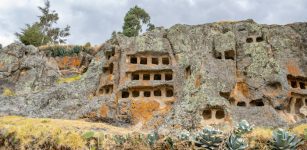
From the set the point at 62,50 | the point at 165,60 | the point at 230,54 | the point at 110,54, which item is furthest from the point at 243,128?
the point at 62,50

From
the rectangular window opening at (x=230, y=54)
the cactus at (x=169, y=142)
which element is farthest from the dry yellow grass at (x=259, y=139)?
the rectangular window opening at (x=230, y=54)

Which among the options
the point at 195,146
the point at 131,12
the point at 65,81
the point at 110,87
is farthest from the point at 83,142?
the point at 131,12

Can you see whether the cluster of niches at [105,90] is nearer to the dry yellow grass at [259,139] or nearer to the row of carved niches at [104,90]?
the row of carved niches at [104,90]

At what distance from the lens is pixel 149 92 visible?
3872 cm

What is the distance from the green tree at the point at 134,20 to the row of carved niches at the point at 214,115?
21.9m

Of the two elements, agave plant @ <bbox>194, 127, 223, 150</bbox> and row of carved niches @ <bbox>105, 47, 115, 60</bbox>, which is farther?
row of carved niches @ <bbox>105, 47, 115, 60</bbox>

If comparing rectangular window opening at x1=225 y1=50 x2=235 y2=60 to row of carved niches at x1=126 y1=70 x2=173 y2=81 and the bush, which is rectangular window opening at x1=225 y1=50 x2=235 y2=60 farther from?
the bush

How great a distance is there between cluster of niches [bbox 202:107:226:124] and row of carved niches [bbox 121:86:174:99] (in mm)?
5732

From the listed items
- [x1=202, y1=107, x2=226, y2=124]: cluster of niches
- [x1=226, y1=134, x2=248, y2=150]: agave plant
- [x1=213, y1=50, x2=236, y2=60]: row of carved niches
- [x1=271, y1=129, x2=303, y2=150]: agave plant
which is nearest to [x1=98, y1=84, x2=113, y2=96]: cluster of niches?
[x1=202, y1=107, x2=226, y2=124]: cluster of niches

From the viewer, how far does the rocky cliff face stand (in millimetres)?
33188

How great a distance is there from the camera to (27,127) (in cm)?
1720

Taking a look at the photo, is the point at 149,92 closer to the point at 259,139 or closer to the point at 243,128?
the point at 259,139

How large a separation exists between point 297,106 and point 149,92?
1500cm

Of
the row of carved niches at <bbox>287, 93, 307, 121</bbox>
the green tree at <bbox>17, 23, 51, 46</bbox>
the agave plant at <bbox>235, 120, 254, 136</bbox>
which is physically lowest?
the agave plant at <bbox>235, 120, 254, 136</bbox>
